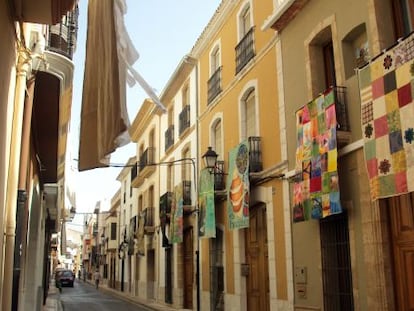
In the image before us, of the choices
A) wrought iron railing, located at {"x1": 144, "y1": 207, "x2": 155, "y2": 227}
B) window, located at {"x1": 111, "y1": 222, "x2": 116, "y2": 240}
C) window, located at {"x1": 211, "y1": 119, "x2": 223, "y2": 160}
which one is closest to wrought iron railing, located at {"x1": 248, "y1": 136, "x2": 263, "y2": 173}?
window, located at {"x1": 211, "y1": 119, "x2": 223, "y2": 160}

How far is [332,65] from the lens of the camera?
1167cm

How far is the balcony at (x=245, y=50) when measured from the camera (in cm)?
1588

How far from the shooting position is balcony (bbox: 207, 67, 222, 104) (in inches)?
739

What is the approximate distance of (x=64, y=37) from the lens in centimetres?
662

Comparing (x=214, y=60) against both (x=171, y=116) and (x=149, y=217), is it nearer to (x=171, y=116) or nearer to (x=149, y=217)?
(x=171, y=116)

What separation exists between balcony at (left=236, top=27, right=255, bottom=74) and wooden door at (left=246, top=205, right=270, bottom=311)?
4436mm

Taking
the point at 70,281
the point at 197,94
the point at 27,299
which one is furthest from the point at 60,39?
the point at 70,281

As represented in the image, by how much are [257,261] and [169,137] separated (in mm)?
12270

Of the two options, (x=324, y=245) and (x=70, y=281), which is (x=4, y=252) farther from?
(x=70, y=281)

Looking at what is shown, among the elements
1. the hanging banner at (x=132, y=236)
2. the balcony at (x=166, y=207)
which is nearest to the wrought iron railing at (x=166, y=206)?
the balcony at (x=166, y=207)

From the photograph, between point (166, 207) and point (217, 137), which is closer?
point (217, 137)

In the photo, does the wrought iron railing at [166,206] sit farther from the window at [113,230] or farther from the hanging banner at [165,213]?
the window at [113,230]

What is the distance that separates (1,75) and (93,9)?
48.9 inches

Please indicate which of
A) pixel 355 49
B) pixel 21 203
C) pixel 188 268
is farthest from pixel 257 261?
pixel 21 203
